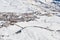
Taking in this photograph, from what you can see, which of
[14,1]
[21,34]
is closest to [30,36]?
[21,34]

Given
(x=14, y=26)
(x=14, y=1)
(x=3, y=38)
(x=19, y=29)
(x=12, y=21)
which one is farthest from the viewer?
(x=14, y=1)

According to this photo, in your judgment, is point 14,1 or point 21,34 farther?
point 14,1

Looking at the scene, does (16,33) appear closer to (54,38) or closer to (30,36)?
(30,36)

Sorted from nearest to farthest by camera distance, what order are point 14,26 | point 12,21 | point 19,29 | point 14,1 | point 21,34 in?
point 21,34
point 19,29
point 14,26
point 12,21
point 14,1

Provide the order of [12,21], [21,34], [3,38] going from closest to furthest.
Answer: [3,38], [21,34], [12,21]

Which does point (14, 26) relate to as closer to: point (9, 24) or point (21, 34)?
point (9, 24)

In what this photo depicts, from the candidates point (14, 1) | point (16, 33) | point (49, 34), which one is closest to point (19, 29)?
point (16, 33)

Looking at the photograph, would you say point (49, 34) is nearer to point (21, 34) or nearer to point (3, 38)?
point (21, 34)

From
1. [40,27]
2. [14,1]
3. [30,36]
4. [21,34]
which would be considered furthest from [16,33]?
[14,1]

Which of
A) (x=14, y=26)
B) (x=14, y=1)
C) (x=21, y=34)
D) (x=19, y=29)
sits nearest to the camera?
(x=21, y=34)
